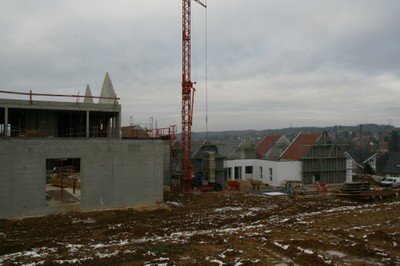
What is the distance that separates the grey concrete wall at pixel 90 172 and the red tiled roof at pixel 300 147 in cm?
1881

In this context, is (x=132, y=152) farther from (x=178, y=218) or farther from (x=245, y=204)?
(x=245, y=204)

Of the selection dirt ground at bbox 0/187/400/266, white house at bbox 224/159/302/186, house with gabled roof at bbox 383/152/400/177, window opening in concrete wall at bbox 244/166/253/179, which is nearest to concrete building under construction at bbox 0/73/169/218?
dirt ground at bbox 0/187/400/266

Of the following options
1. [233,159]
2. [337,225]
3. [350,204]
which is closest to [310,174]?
[233,159]

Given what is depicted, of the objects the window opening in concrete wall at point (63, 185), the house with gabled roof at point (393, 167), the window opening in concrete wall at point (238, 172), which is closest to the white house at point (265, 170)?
the window opening in concrete wall at point (238, 172)

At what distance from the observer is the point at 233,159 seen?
136 ft

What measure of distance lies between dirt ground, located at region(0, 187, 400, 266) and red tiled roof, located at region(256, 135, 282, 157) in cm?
2376

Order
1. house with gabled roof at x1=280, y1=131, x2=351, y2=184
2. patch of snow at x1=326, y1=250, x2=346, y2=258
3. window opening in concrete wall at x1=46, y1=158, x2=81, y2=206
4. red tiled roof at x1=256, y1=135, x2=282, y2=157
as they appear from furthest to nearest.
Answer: red tiled roof at x1=256, y1=135, x2=282, y2=157
house with gabled roof at x1=280, y1=131, x2=351, y2=184
window opening in concrete wall at x1=46, y1=158, x2=81, y2=206
patch of snow at x1=326, y1=250, x2=346, y2=258

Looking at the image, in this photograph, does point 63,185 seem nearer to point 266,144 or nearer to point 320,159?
point 320,159

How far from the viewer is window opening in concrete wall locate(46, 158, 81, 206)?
23031 millimetres

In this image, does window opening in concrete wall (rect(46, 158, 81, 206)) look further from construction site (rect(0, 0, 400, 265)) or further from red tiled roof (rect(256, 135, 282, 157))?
red tiled roof (rect(256, 135, 282, 157))

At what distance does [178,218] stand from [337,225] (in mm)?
7926

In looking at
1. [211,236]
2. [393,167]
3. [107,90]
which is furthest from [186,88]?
[393,167]

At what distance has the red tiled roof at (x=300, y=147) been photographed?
3784cm

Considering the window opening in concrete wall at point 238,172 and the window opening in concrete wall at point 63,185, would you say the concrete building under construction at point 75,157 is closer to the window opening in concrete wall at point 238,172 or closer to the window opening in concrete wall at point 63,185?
the window opening in concrete wall at point 63,185
